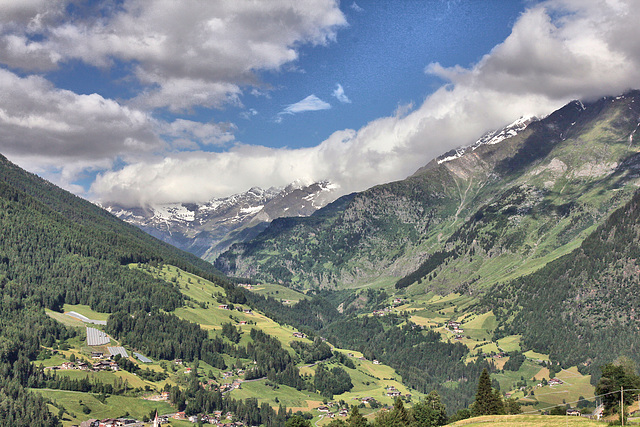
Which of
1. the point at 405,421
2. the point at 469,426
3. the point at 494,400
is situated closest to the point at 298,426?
the point at 405,421

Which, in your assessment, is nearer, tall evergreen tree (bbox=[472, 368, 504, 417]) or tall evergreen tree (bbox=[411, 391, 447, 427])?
tall evergreen tree (bbox=[472, 368, 504, 417])

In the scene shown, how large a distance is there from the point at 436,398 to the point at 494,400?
31088 millimetres

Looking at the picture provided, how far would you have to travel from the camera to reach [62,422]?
197 m

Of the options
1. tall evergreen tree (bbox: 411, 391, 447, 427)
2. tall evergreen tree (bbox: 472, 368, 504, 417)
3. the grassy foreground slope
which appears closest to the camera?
the grassy foreground slope

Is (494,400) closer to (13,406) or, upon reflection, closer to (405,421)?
(405,421)

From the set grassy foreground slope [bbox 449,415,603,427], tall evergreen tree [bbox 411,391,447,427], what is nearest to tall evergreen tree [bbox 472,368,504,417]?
tall evergreen tree [bbox 411,391,447,427]

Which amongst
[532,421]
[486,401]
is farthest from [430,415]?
[532,421]

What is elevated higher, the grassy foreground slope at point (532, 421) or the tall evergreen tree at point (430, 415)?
the grassy foreground slope at point (532, 421)

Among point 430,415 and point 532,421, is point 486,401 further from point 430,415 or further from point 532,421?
point 532,421

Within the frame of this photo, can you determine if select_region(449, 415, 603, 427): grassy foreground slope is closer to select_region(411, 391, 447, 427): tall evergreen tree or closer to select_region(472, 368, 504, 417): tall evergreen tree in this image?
select_region(472, 368, 504, 417): tall evergreen tree

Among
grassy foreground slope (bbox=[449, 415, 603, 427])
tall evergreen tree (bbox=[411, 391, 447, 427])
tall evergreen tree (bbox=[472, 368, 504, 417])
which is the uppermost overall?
grassy foreground slope (bbox=[449, 415, 603, 427])

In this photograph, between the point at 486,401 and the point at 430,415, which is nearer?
the point at 486,401

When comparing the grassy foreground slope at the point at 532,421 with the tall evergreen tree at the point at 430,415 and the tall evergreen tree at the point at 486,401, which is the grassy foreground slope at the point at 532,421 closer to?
the tall evergreen tree at the point at 486,401

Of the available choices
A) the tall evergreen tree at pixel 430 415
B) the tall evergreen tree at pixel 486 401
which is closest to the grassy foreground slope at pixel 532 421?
the tall evergreen tree at pixel 486 401
